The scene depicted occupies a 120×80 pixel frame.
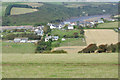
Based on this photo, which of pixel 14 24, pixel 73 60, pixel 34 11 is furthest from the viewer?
pixel 34 11

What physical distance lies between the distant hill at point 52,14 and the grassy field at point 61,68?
3223 centimetres

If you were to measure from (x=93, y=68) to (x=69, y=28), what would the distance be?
30.8 metres

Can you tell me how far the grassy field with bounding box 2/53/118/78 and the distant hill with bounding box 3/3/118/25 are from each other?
106 ft

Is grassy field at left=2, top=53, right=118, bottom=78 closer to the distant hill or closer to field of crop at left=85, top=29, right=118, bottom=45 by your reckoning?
field of crop at left=85, top=29, right=118, bottom=45

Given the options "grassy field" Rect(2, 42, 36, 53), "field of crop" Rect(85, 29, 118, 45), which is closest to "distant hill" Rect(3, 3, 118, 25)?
"grassy field" Rect(2, 42, 36, 53)

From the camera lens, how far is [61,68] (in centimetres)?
716

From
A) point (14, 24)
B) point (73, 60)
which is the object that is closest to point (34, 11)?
point (14, 24)

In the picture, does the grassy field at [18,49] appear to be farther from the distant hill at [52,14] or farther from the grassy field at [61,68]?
the distant hill at [52,14]

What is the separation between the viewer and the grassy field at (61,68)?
6.44 meters

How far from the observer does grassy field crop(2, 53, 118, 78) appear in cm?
644

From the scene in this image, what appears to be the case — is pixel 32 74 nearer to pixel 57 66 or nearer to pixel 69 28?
pixel 57 66

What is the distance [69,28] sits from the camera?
37688mm

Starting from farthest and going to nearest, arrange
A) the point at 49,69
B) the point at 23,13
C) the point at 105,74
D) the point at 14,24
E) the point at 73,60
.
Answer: the point at 23,13 < the point at 14,24 < the point at 73,60 < the point at 49,69 < the point at 105,74

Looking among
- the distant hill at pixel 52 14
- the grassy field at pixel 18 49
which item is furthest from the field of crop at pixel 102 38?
the distant hill at pixel 52 14
